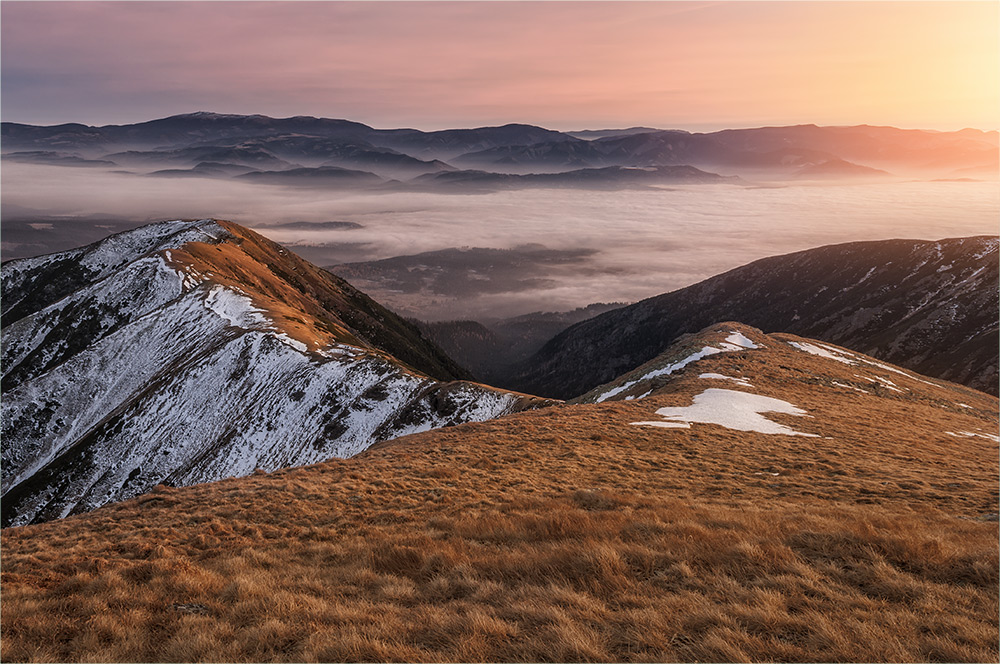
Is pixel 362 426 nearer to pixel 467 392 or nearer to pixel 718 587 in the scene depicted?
pixel 467 392

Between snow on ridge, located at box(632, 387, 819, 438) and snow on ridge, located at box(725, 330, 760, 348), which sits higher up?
snow on ridge, located at box(725, 330, 760, 348)

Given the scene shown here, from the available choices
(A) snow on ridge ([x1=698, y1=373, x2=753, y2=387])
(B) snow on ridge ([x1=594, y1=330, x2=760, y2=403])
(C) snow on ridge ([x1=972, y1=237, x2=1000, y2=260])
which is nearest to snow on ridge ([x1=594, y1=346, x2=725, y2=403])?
(B) snow on ridge ([x1=594, y1=330, x2=760, y2=403])

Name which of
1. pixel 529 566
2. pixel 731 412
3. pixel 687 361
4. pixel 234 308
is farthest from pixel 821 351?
pixel 234 308

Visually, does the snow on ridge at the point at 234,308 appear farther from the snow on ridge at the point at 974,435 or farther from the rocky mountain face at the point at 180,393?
the snow on ridge at the point at 974,435

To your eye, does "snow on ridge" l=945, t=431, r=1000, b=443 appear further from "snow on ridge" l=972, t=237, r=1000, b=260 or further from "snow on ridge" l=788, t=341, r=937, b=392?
"snow on ridge" l=972, t=237, r=1000, b=260

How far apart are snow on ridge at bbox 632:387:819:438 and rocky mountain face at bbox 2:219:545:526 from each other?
76.2 ft

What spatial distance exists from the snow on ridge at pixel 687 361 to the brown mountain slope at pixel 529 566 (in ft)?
81.6

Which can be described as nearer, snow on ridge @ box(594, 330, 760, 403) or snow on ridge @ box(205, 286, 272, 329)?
snow on ridge @ box(594, 330, 760, 403)

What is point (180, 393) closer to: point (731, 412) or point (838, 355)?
point (731, 412)

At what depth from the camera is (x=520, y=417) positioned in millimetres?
32781

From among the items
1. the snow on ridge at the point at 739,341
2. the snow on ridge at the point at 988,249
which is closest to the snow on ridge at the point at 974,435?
the snow on ridge at the point at 739,341

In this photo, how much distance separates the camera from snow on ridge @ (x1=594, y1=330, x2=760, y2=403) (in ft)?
153

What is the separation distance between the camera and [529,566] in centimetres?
961

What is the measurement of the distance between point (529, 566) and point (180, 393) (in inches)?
2766
